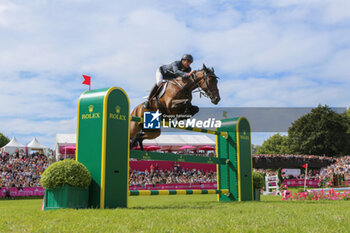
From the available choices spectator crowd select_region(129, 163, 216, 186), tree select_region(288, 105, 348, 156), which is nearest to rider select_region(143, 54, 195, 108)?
spectator crowd select_region(129, 163, 216, 186)

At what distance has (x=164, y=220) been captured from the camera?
3297 mm

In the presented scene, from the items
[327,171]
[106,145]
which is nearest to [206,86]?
[106,145]

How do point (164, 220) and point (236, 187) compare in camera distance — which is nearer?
point (164, 220)

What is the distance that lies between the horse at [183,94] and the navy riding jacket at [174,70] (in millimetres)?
105

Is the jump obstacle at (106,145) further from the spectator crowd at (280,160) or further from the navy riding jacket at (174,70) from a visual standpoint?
the spectator crowd at (280,160)

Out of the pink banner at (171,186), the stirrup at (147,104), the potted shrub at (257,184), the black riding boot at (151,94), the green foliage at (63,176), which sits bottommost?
the pink banner at (171,186)

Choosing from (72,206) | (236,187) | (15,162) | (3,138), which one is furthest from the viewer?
(3,138)

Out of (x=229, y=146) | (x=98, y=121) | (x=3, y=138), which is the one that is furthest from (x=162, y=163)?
(x=3, y=138)

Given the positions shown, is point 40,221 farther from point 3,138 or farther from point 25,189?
point 3,138

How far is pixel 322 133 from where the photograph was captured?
37.0 m

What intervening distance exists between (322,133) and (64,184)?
121 feet

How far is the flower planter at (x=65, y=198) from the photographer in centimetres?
440

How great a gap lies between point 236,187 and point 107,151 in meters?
3.65

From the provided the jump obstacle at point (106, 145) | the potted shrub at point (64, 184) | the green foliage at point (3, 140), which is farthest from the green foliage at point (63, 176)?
the green foliage at point (3, 140)
